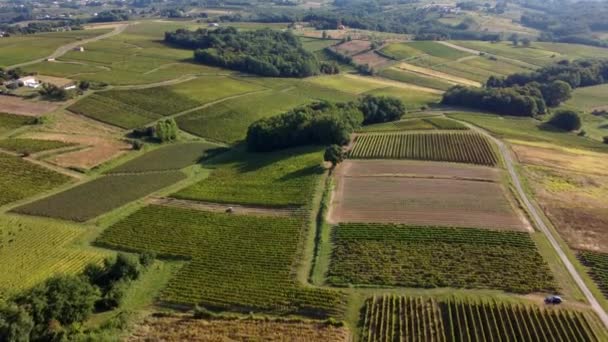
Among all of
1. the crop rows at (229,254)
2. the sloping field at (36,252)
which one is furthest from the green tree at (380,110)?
the sloping field at (36,252)

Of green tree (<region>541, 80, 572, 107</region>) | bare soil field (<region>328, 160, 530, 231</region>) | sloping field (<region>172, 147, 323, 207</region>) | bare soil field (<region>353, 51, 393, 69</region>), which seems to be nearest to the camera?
bare soil field (<region>328, 160, 530, 231</region>)

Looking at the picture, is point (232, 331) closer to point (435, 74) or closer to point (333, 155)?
point (333, 155)

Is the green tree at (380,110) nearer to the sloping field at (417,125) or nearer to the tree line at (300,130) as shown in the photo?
the sloping field at (417,125)

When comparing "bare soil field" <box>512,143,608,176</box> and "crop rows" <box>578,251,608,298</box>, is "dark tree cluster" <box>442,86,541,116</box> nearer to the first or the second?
"bare soil field" <box>512,143,608,176</box>

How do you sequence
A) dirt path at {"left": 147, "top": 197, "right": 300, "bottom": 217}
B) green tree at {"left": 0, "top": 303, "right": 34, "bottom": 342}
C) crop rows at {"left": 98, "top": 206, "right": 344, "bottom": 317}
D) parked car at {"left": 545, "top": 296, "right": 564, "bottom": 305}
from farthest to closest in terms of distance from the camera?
dirt path at {"left": 147, "top": 197, "right": 300, "bottom": 217}, crop rows at {"left": 98, "top": 206, "right": 344, "bottom": 317}, parked car at {"left": 545, "top": 296, "right": 564, "bottom": 305}, green tree at {"left": 0, "top": 303, "right": 34, "bottom": 342}

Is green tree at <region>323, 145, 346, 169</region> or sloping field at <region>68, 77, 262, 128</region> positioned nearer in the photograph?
green tree at <region>323, 145, 346, 169</region>

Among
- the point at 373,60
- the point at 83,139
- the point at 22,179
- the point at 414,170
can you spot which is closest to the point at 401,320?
the point at 414,170

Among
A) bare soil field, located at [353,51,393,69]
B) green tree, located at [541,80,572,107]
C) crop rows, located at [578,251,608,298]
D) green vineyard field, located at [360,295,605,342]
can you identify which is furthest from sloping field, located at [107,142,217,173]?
bare soil field, located at [353,51,393,69]

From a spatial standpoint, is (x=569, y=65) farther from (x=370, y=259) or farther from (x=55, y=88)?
(x=55, y=88)
